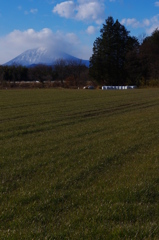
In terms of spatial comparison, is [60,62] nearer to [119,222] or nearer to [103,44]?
[103,44]

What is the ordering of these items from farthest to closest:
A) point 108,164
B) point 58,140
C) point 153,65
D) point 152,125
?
point 153,65, point 152,125, point 58,140, point 108,164

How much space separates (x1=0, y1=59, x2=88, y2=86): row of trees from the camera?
95.7 m

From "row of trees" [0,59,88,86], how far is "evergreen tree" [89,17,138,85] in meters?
18.6

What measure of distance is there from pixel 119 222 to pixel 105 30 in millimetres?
73425

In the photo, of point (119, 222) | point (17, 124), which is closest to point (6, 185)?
point (119, 222)

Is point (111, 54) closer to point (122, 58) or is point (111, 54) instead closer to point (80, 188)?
point (122, 58)

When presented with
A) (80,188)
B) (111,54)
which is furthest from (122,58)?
(80,188)

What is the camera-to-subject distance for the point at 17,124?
14375 millimetres

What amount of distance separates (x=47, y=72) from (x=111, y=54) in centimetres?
3561

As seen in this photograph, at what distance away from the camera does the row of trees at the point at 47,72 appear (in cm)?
9569

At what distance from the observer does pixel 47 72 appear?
102 metres

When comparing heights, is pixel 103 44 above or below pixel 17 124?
above

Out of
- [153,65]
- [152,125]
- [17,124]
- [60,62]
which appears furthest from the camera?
[60,62]

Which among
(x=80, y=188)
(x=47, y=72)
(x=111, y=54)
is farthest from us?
(x=47, y=72)
